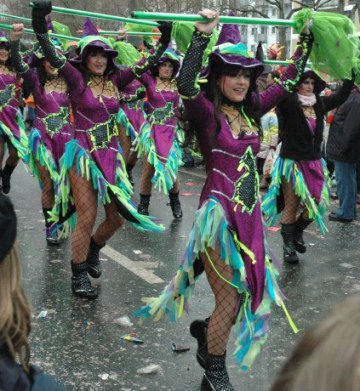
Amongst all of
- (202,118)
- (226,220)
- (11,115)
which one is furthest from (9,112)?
(226,220)

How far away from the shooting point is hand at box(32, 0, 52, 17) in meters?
4.05

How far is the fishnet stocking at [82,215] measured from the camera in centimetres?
473

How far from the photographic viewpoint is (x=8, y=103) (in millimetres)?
8312

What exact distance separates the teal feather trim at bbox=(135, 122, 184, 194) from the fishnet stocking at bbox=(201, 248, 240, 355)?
3.95 meters

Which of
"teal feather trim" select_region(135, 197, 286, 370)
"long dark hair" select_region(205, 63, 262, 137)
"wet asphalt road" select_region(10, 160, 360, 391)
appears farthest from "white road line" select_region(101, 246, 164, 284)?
"long dark hair" select_region(205, 63, 262, 137)

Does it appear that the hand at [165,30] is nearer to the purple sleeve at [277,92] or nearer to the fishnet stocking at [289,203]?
the purple sleeve at [277,92]

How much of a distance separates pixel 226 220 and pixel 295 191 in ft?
8.05

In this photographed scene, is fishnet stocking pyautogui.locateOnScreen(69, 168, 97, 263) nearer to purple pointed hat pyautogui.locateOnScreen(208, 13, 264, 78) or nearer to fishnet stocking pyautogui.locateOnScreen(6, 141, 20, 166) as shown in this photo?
purple pointed hat pyautogui.locateOnScreen(208, 13, 264, 78)

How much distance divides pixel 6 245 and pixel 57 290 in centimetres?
360

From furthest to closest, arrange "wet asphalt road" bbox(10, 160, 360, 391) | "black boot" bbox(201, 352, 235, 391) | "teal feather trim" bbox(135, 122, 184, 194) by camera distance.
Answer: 1. "teal feather trim" bbox(135, 122, 184, 194)
2. "wet asphalt road" bbox(10, 160, 360, 391)
3. "black boot" bbox(201, 352, 235, 391)

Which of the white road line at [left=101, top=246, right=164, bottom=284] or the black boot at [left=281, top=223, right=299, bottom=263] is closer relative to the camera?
the white road line at [left=101, top=246, right=164, bottom=284]

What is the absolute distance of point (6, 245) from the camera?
143 centimetres

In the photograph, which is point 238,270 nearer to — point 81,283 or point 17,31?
point 81,283

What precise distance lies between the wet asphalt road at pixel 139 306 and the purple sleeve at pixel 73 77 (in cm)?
158
